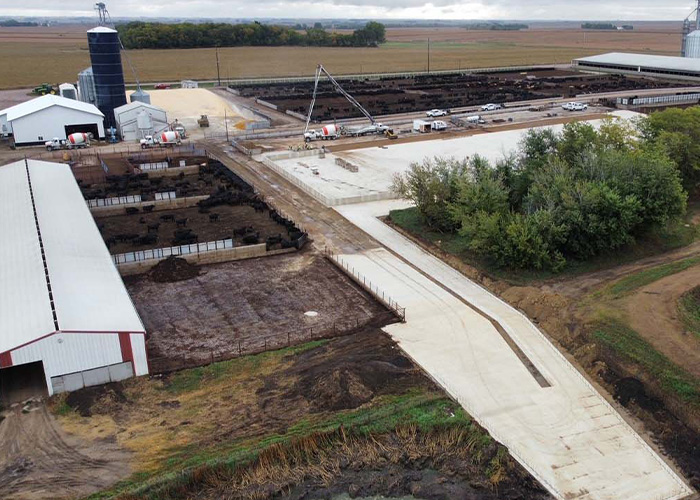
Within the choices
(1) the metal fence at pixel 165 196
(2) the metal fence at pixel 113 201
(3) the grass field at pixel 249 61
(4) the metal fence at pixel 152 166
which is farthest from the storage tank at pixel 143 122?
(3) the grass field at pixel 249 61

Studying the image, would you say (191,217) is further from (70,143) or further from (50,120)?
(50,120)

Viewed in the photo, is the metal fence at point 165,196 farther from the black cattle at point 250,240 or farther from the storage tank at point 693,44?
the storage tank at point 693,44

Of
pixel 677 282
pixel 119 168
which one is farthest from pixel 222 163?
pixel 677 282

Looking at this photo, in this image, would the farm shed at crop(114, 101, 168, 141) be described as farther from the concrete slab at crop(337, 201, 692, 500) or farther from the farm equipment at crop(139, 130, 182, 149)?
the concrete slab at crop(337, 201, 692, 500)

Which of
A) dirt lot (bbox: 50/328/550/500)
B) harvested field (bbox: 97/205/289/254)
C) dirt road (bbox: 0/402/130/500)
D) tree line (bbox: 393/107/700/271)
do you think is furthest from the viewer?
harvested field (bbox: 97/205/289/254)

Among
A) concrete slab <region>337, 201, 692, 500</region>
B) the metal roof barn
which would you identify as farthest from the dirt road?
the metal roof barn

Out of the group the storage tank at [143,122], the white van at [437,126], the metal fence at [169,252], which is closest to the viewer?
the metal fence at [169,252]
